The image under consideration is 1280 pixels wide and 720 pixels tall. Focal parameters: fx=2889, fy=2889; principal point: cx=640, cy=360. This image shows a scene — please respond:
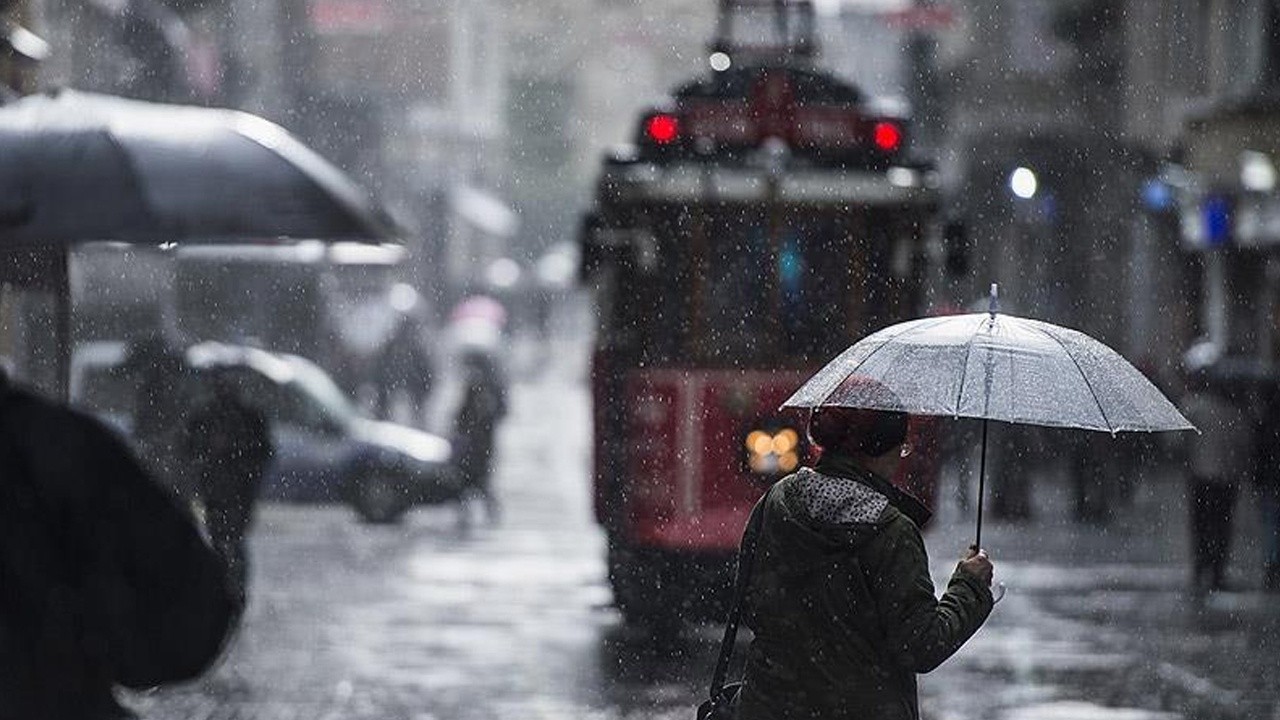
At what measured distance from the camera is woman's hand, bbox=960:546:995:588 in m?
6.34

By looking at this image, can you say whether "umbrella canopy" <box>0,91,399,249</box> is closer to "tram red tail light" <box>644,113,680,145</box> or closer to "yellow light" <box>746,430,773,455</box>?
"tram red tail light" <box>644,113,680,145</box>

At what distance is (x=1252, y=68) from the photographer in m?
34.5

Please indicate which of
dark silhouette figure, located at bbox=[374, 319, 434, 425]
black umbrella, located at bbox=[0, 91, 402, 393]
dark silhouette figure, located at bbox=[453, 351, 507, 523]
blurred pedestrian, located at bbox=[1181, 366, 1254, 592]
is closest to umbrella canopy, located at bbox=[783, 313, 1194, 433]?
black umbrella, located at bbox=[0, 91, 402, 393]

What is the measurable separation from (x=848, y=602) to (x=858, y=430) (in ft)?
Result: 1.24

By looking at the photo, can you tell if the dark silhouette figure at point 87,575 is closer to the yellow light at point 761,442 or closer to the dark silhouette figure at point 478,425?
the yellow light at point 761,442

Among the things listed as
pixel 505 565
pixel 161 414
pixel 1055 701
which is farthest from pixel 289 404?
pixel 1055 701

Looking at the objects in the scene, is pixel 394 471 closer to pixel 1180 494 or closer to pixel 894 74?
pixel 1180 494

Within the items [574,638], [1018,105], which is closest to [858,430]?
[574,638]

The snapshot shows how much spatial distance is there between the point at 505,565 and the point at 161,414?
448 cm

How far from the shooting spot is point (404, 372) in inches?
1654

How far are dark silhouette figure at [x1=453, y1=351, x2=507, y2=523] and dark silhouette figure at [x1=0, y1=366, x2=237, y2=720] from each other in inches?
830

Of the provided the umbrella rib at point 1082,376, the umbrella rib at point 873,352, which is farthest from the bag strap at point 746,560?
the umbrella rib at point 1082,376

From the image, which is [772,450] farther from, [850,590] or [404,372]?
[404,372]

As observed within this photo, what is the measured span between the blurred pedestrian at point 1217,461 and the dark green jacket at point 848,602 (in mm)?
11728
